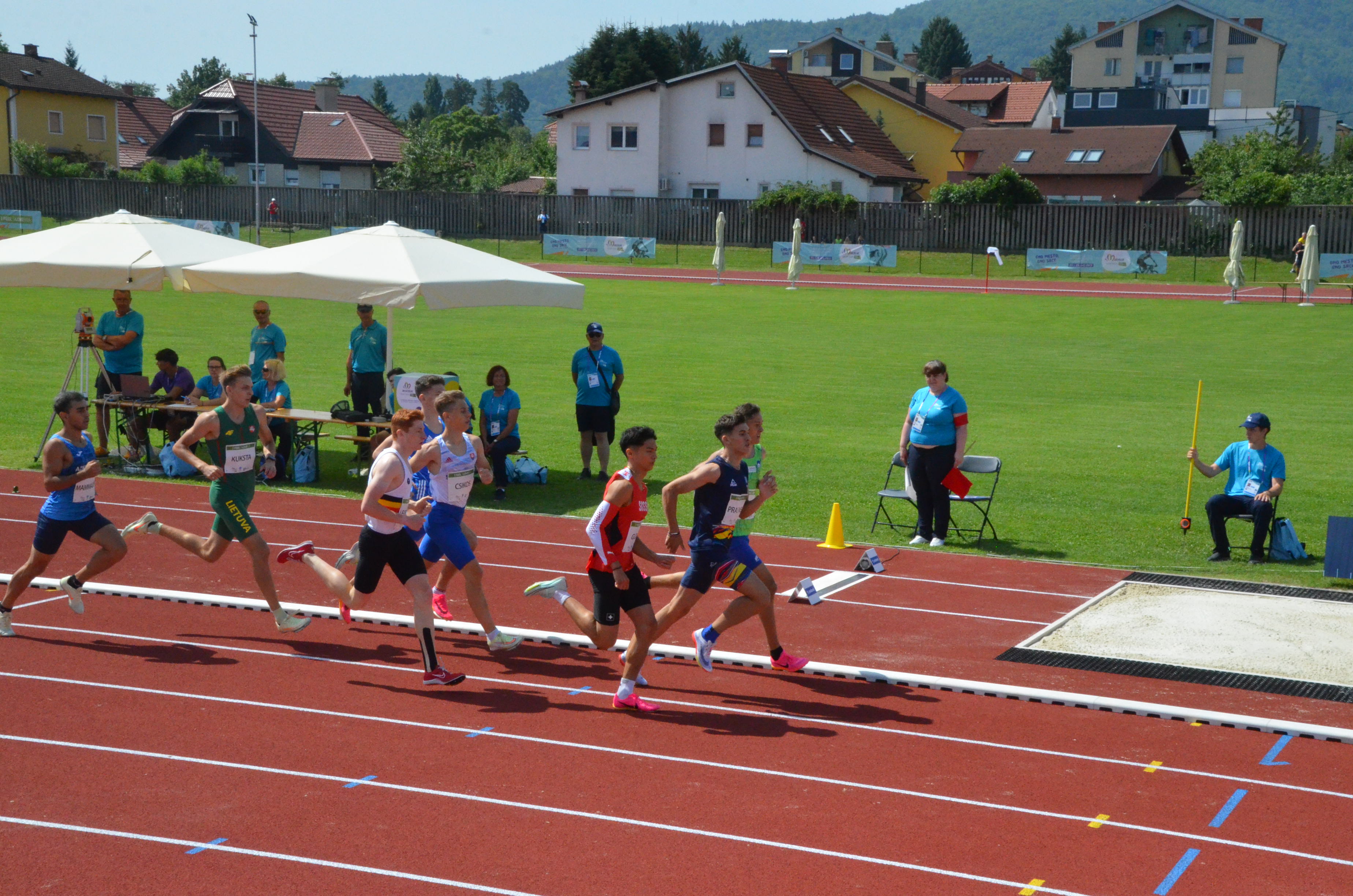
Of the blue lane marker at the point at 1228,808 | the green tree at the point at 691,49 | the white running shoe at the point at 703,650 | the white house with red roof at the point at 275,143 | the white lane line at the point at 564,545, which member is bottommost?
the white lane line at the point at 564,545

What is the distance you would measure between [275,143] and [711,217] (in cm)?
3739

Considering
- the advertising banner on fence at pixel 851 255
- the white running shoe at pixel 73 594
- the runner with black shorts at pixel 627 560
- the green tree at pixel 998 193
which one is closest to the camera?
the runner with black shorts at pixel 627 560

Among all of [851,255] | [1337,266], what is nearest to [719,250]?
[851,255]

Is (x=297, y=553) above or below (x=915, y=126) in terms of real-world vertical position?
below

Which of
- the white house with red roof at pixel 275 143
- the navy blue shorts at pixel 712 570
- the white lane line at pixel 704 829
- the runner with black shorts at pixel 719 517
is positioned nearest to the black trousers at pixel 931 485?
the runner with black shorts at pixel 719 517

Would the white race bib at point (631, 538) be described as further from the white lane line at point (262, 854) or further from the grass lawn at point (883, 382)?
the grass lawn at point (883, 382)

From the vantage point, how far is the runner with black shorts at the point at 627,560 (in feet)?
26.2

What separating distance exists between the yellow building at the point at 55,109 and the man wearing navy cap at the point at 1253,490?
235ft

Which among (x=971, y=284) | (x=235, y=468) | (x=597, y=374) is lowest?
(x=235, y=468)

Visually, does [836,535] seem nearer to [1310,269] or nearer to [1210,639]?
[1210,639]

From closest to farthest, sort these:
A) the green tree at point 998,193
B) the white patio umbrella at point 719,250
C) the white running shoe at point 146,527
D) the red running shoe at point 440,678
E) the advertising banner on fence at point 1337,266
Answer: the red running shoe at point 440,678 < the white running shoe at point 146,527 < the advertising banner on fence at point 1337,266 < the white patio umbrella at point 719,250 < the green tree at point 998,193

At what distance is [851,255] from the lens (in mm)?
50875

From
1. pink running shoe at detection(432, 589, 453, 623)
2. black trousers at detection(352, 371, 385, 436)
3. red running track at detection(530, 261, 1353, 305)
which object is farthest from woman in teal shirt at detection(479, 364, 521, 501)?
red running track at detection(530, 261, 1353, 305)

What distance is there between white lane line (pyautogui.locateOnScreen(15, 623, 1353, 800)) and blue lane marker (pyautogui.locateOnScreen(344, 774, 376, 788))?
130cm
